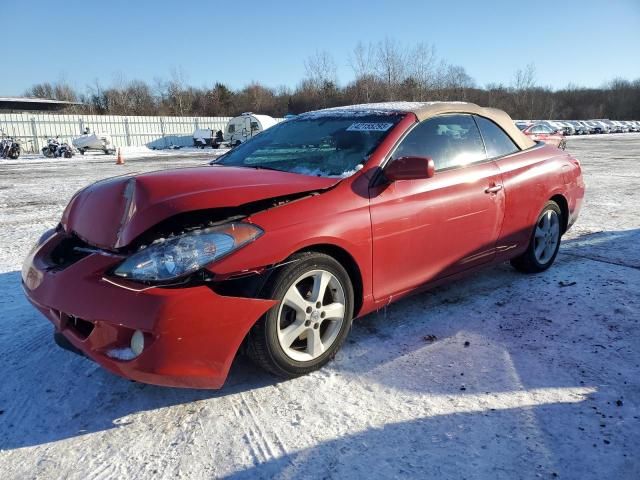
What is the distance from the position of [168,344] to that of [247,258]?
526mm

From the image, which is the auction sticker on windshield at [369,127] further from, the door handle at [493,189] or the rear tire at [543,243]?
the rear tire at [543,243]

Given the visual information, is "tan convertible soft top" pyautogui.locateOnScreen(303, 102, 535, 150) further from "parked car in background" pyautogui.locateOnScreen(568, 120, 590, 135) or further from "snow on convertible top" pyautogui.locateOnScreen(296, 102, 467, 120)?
"parked car in background" pyautogui.locateOnScreen(568, 120, 590, 135)

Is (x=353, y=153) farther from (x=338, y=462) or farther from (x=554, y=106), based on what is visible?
(x=554, y=106)

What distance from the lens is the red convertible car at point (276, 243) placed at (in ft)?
7.17

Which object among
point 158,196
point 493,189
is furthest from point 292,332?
point 493,189

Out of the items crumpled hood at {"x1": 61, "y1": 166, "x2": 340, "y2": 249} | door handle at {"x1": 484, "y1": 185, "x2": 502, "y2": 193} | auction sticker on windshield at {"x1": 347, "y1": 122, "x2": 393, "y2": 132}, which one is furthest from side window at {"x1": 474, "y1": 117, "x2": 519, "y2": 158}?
crumpled hood at {"x1": 61, "y1": 166, "x2": 340, "y2": 249}

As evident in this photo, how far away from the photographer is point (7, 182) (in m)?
→ 12.7

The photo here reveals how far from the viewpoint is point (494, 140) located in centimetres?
391

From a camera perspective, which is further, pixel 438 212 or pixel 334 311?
pixel 438 212

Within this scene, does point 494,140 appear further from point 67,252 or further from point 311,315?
point 67,252

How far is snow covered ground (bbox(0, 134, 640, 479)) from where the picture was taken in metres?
2.00

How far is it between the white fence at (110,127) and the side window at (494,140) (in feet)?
112

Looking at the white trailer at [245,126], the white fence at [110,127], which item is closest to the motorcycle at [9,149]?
the white fence at [110,127]

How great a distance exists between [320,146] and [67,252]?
1.72m
